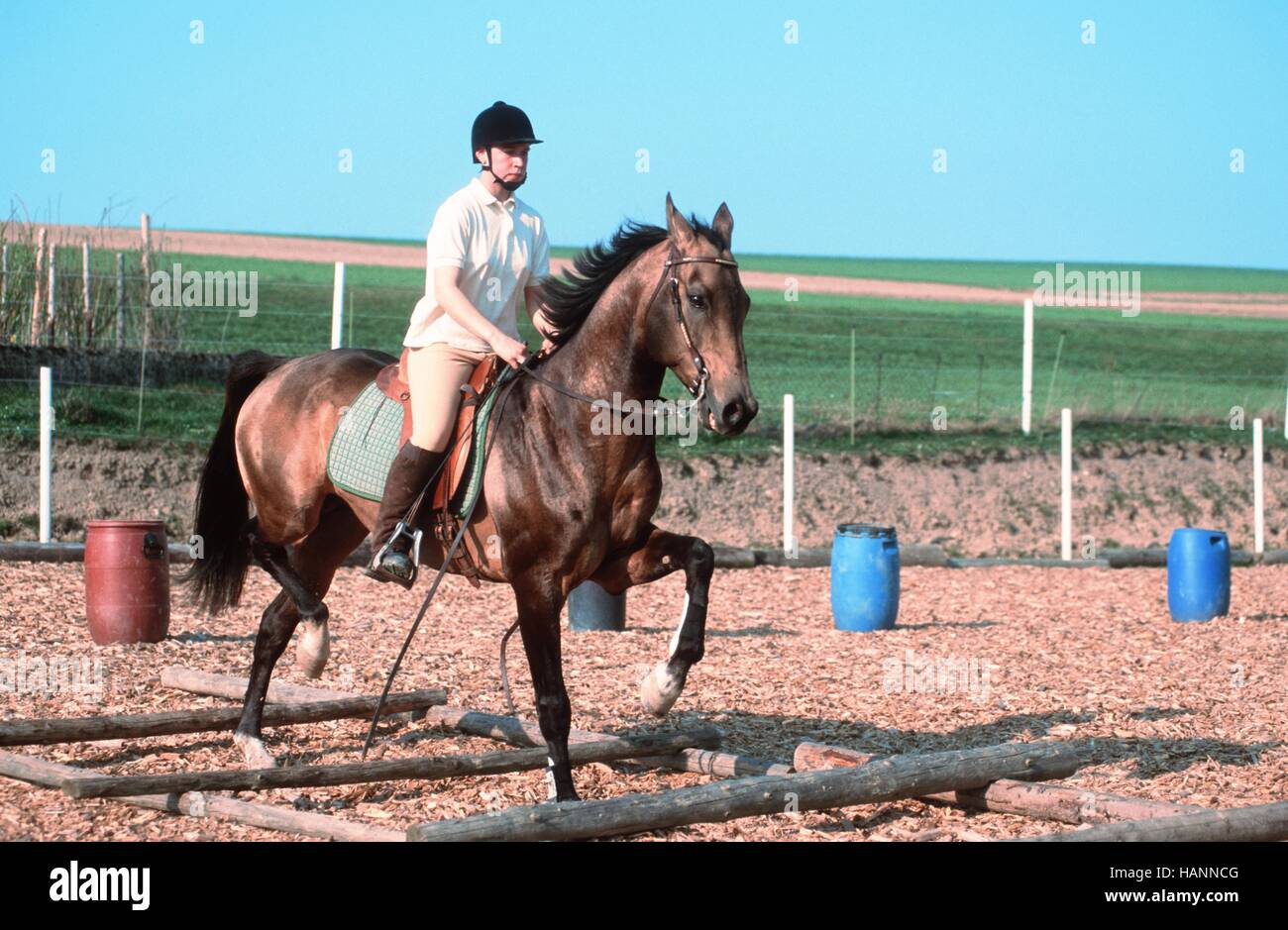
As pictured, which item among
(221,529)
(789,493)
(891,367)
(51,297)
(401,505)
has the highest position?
(891,367)

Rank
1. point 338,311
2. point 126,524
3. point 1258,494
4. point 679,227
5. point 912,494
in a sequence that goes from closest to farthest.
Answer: point 679,227 < point 126,524 < point 338,311 < point 1258,494 < point 912,494

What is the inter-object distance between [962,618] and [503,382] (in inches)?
261

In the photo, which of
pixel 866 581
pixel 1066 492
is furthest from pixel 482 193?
pixel 1066 492

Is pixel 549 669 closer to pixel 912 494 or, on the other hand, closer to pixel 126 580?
pixel 126 580

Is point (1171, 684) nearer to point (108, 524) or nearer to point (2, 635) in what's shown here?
point (108, 524)

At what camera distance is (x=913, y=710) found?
780 centimetres

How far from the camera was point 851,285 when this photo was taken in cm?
6562

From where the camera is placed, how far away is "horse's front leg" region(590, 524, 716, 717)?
5.59m

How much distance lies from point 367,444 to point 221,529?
1.63 metres

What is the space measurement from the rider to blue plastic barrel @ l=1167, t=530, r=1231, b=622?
7.07 m

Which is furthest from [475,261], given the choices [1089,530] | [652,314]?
[1089,530]

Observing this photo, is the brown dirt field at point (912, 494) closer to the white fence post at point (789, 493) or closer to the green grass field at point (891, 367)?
the green grass field at point (891, 367)

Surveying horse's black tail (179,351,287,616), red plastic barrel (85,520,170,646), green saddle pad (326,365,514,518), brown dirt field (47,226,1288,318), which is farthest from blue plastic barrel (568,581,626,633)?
brown dirt field (47,226,1288,318)

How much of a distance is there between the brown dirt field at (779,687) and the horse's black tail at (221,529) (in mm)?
723
